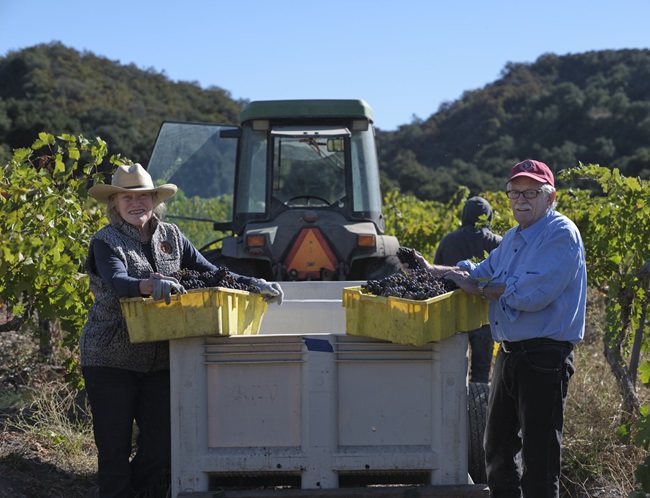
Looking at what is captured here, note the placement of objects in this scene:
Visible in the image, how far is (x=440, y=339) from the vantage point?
3680 mm

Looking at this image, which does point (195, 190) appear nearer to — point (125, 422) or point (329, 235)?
point (329, 235)

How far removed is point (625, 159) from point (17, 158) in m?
30.1

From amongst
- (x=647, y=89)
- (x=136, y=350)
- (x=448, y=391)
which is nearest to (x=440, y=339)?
(x=448, y=391)

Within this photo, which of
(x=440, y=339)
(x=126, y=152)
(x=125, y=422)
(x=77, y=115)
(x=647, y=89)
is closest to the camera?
(x=440, y=339)

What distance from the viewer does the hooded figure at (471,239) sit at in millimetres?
6457

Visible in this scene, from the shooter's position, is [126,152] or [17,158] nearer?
[17,158]

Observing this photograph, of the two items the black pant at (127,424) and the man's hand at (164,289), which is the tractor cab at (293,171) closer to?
the black pant at (127,424)

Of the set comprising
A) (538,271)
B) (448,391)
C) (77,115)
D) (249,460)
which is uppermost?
(77,115)

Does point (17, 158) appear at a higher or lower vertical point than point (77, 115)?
lower

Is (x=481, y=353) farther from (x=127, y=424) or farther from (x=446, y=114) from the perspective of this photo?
(x=446, y=114)

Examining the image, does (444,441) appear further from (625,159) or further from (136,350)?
(625,159)

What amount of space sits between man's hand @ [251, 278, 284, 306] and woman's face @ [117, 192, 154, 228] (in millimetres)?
569

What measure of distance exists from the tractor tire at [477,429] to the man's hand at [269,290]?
105cm

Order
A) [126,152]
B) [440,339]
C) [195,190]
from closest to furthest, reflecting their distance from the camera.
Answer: [440,339], [195,190], [126,152]
